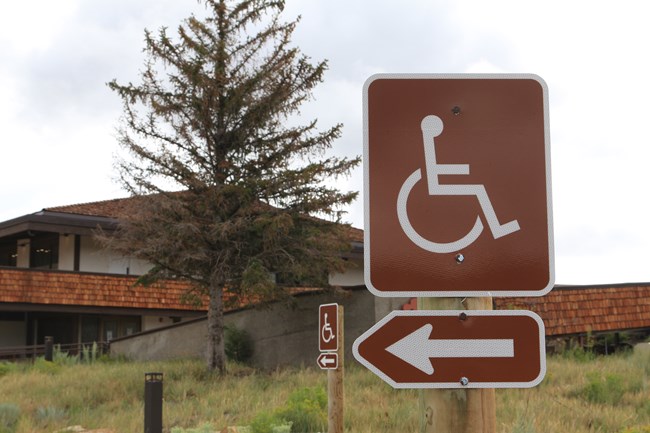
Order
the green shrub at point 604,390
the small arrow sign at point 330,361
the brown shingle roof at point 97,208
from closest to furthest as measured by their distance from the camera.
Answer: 1. the small arrow sign at point 330,361
2. the green shrub at point 604,390
3. the brown shingle roof at point 97,208

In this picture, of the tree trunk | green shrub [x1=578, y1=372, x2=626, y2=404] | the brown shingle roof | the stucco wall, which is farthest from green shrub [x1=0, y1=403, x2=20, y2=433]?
the stucco wall

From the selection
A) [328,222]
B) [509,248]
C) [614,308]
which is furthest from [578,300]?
[509,248]

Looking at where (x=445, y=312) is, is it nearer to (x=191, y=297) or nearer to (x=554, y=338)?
(x=191, y=297)

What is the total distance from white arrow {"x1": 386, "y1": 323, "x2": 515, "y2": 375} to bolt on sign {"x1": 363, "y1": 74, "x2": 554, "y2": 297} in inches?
5.9

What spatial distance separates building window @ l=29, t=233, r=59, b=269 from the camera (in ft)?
113

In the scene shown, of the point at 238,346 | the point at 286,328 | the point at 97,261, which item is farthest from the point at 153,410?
the point at 97,261

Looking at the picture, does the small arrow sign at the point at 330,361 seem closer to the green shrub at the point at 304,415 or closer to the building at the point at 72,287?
the green shrub at the point at 304,415

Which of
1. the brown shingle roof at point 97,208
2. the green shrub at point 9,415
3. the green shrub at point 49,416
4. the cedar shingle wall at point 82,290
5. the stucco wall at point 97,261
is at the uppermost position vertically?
the brown shingle roof at point 97,208

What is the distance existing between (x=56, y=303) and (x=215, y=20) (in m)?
13.9

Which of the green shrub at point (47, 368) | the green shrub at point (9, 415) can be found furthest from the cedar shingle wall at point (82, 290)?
the green shrub at point (9, 415)

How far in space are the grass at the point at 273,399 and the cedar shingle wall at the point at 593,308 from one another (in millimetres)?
3082

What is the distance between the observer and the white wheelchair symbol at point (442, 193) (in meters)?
2.82

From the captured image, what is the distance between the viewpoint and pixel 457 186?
2863mm

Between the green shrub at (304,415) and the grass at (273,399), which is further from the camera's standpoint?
the green shrub at (304,415)
